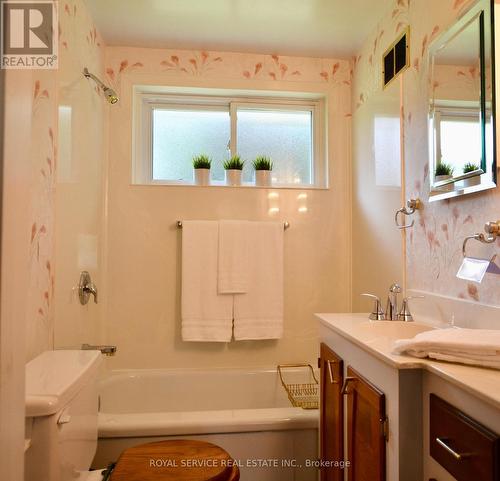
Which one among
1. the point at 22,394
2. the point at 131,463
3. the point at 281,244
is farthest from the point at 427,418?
the point at 281,244

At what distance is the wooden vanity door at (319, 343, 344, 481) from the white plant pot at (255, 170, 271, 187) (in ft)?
3.86

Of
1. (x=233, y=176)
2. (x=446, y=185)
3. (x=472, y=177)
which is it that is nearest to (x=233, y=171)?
(x=233, y=176)

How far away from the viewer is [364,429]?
1112 mm

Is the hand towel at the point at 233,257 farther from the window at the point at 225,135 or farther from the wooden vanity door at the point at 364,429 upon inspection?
the wooden vanity door at the point at 364,429

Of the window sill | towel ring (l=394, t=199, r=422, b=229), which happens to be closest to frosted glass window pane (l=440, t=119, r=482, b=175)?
towel ring (l=394, t=199, r=422, b=229)

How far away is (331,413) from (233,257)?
1099 millimetres

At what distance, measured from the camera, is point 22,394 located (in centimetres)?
54

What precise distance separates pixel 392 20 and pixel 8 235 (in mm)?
2059

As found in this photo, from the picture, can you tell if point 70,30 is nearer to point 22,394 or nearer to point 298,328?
point 22,394

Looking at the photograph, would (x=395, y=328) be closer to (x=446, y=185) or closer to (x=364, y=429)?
(x=364, y=429)

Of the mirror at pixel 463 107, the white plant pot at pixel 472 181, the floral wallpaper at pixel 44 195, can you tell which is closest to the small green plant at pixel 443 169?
the mirror at pixel 463 107

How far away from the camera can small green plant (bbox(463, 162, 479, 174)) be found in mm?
1237

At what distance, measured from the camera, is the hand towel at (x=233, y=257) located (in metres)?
2.26

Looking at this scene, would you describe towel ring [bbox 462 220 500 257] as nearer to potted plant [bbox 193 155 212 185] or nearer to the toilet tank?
the toilet tank
